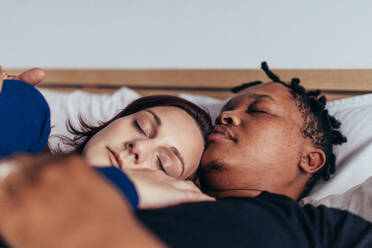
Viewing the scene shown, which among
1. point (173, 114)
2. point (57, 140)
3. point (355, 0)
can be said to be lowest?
point (57, 140)

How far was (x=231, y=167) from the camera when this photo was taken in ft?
3.67

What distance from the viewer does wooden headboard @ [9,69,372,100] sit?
1.45m

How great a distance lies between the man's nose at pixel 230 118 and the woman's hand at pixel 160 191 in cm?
39

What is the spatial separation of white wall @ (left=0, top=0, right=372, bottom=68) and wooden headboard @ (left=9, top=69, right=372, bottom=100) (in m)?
0.09

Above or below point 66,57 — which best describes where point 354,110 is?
above

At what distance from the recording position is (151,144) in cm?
92

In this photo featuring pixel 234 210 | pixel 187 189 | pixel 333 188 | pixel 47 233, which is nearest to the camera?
pixel 47 233

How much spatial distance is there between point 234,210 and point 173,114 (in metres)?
0.39

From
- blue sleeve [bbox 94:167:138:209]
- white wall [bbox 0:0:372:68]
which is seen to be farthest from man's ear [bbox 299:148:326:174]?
blue sleeve [bbox 94:167:138:209]

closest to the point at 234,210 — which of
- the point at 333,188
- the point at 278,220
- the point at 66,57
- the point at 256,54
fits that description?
Result: the point at 278,220

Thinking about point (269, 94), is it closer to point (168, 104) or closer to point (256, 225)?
point (168, 104)

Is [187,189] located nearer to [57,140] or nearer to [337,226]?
[337,226]

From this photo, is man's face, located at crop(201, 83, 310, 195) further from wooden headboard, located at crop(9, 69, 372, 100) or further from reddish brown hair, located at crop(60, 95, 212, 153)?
wooden headboard, located at crop(9, 69, 372, 100)

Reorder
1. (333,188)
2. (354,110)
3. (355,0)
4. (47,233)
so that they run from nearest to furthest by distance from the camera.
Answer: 1. (47,233)
2. (333,188)
3. (354,110)
4. (355,0)
